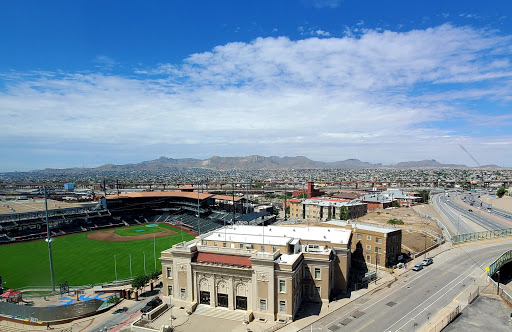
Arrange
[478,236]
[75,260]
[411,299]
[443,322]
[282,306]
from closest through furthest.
Answer: [443,322] → [282,306] → [411,299] → [75,260] → [478,236]

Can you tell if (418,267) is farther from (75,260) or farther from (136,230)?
(136,230)

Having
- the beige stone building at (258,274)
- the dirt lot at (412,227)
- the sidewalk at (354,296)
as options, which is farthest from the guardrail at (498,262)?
the beige stone building at (258,274)

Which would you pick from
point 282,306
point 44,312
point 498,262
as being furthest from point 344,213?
point 44,312

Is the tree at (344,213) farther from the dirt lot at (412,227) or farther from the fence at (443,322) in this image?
the fence at (443,322)

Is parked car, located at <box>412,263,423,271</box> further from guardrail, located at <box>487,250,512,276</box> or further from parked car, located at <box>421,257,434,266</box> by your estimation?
guardrail, located at <box>487,250,512,276</box>

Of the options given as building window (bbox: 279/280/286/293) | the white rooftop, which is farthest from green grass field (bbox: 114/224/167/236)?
building window (bbox: 279/280/286/293)

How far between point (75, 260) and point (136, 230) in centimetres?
3140

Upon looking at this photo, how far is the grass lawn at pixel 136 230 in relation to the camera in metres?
94.8

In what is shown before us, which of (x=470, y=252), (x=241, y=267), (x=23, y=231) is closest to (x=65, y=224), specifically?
(x=23, y=231)

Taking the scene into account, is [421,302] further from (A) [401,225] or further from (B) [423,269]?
(A) [401,225]

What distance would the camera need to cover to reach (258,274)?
38156 millimetres

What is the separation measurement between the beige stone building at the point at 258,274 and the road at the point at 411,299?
167 inches

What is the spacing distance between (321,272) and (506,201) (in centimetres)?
14965

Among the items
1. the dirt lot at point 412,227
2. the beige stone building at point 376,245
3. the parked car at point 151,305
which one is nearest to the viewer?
the parked car at point 151,305
